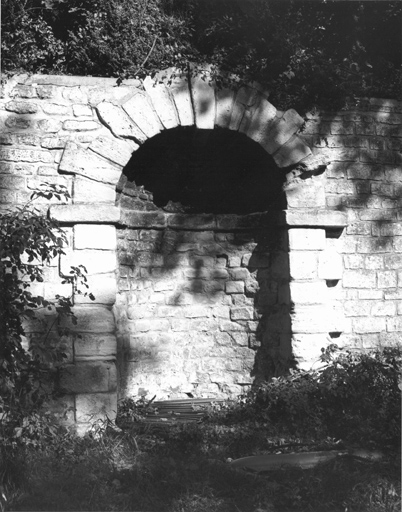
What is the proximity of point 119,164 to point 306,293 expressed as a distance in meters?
1.92

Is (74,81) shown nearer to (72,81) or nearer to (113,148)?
(72,81)

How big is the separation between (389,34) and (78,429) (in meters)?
4.56

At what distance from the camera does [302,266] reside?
6188 mm

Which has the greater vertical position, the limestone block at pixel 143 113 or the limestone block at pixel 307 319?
the limestone block at pixel 143 113

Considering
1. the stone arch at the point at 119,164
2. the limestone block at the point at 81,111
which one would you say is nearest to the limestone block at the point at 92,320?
the stone arch at the point at 119,164

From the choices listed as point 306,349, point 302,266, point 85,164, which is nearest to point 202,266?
point 302,266

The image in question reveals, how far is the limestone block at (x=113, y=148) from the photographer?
5.78m

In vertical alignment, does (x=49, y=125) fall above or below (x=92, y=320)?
above

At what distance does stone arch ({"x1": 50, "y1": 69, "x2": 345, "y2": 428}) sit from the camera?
559 cm

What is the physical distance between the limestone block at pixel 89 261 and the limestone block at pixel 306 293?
1587 mm

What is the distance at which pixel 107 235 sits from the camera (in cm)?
573

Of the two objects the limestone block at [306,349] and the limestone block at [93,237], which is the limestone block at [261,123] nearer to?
the limestone block at [93,237]

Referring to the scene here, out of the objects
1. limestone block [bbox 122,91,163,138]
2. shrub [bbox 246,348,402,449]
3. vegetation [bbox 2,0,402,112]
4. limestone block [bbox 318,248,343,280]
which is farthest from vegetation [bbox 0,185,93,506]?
limestone block [bbox 318,248,343,280]

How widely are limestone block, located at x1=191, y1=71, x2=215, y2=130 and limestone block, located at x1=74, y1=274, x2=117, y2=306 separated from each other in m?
1.52
